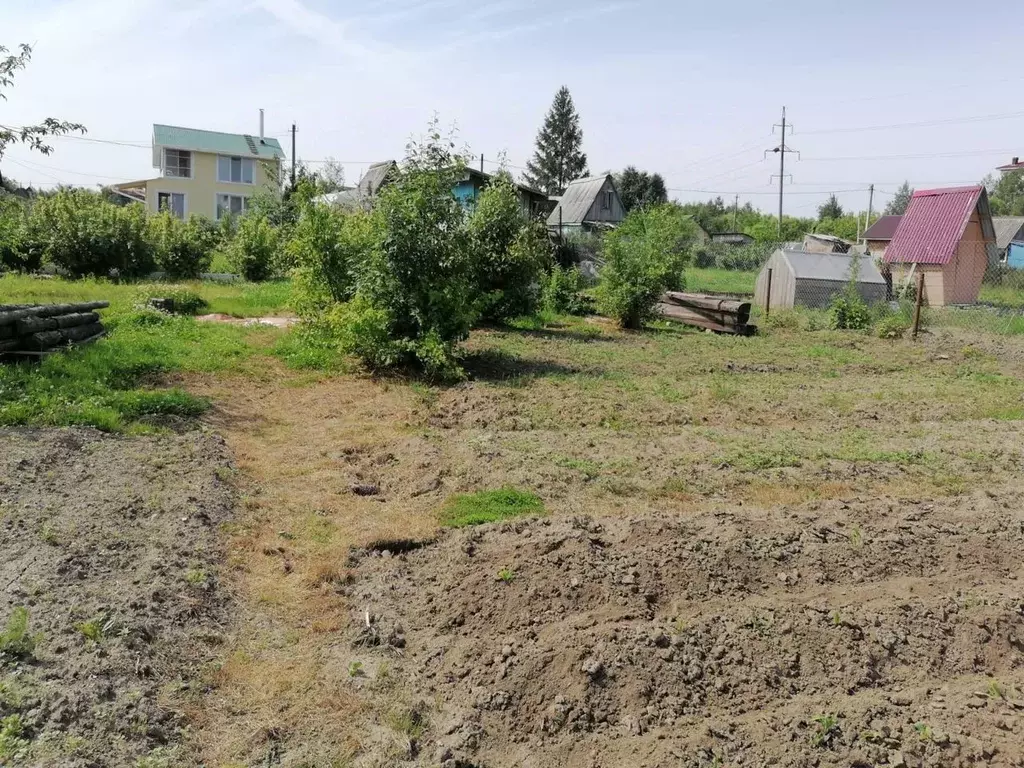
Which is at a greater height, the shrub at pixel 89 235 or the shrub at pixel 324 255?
the shrub at pixel 89 235

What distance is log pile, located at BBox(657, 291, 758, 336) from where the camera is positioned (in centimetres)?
1730

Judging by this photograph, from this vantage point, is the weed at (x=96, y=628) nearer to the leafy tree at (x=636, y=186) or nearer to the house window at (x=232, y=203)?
the house window at (x=232, y=203)

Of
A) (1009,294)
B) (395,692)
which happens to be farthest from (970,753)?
(1009,294)

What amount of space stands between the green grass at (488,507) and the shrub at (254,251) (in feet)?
62.6

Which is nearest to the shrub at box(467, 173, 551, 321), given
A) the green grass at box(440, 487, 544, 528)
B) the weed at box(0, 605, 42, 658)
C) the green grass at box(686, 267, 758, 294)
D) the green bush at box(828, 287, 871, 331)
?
the green bush at box(828, 287, 871, 331)

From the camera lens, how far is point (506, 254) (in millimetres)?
15500

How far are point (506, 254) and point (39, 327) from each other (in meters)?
8.44

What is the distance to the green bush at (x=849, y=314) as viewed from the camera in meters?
18.3

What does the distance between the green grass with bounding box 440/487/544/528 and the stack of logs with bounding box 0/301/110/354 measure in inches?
234

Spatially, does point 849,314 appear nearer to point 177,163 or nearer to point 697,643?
point 697,643

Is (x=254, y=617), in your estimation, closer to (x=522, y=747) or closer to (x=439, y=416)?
(x=522, y=747)

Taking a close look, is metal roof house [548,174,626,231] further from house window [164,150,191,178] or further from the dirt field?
the dirt field

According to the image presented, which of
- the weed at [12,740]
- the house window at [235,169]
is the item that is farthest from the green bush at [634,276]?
the house window at [235,169]

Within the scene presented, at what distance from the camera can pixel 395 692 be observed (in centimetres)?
361
